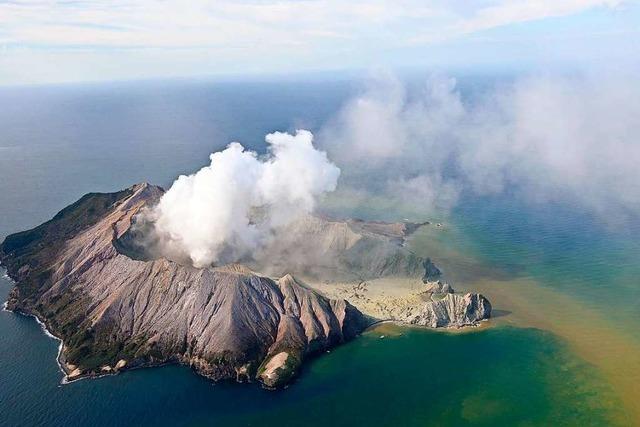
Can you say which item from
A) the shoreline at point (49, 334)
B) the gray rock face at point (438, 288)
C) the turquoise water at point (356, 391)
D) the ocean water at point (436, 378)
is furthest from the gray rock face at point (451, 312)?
the shoreline at point (49, 334)

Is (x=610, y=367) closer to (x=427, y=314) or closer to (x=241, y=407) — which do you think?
(x=427, y=314)

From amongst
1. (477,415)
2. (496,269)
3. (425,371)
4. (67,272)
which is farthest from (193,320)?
(496,269)

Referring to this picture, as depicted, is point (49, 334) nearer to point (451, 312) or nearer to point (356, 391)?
point (356, 391)

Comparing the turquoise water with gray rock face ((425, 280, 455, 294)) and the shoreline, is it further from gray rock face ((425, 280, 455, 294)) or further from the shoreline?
gray rock face ((425, 280, 455, 294))

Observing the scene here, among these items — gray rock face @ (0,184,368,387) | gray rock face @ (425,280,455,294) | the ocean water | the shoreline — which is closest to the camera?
the ocean water

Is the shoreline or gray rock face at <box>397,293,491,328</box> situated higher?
gray rock face at <box>397,293,491,328</box>

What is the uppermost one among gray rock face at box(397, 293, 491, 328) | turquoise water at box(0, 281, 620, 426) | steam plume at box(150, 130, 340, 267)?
steam plume at box(150, 130, 340, 267)

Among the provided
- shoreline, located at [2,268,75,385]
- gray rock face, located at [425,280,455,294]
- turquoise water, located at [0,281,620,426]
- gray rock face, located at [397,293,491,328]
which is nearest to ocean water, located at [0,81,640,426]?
turquoise water, located at [0,281,620,426]
